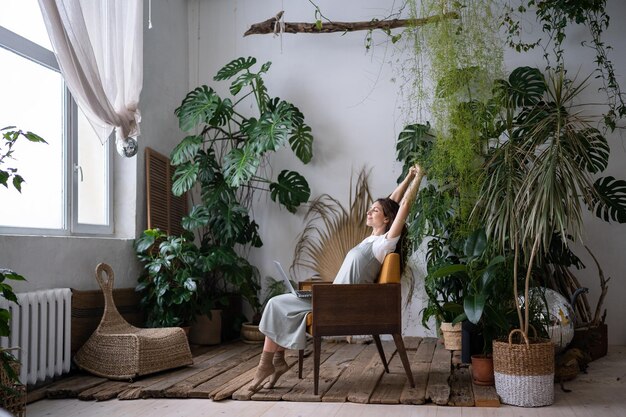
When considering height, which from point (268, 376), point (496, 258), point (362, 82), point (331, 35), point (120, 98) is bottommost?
point (268, 376)

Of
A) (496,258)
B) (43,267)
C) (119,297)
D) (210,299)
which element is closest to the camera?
(496,258)

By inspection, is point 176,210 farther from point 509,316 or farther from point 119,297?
point 509,316

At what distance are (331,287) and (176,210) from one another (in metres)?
2.55

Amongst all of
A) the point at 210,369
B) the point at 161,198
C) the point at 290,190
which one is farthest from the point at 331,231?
the point at 210,369

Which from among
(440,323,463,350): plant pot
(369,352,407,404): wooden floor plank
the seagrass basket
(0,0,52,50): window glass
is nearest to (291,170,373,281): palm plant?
(440,323,463,350): plant pot

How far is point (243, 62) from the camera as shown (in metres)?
6.02

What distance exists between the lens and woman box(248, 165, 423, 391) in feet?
13.4

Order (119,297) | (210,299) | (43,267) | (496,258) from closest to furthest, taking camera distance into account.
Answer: (496,258) → (43,267) → (119,297) → (210,299)

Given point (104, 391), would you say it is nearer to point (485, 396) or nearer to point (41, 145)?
point (41, 145)

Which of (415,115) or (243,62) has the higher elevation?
(243,62)

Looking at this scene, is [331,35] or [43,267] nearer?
[43,267]

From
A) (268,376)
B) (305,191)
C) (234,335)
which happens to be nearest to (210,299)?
(234,335)

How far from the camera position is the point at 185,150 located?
19.0ft

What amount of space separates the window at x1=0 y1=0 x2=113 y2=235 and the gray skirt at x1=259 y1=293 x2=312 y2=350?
1607 millimetres
